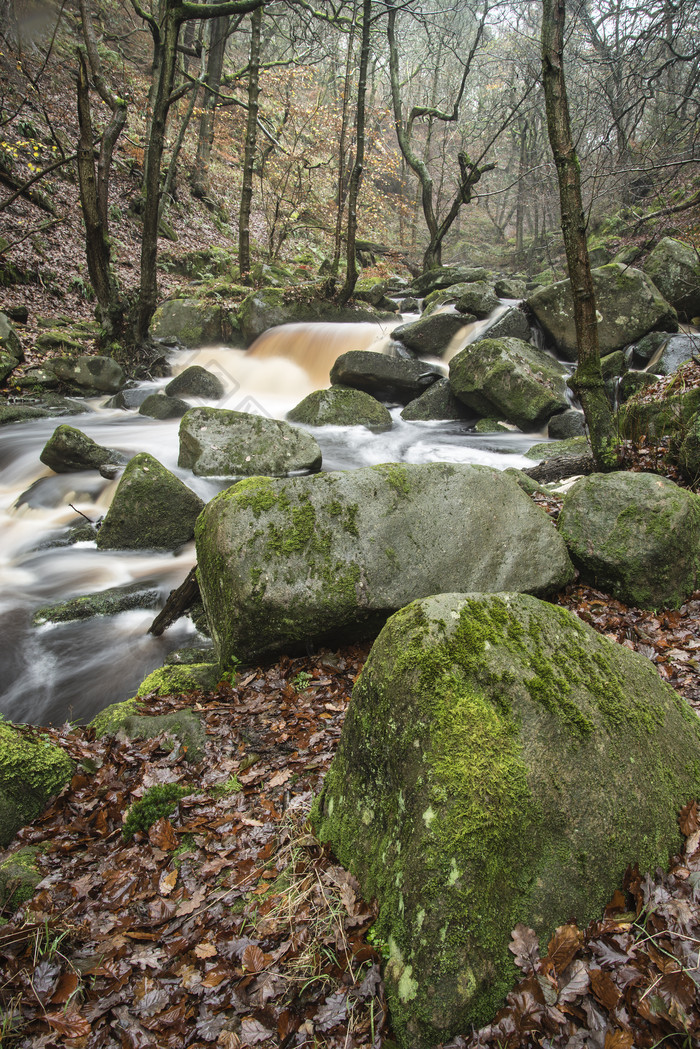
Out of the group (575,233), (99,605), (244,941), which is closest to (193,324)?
(99,605)

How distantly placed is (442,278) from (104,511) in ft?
53.1

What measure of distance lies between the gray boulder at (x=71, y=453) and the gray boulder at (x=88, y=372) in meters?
4.84

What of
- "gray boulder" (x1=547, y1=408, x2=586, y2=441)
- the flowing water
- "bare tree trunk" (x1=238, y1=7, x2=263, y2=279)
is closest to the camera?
the flowing water

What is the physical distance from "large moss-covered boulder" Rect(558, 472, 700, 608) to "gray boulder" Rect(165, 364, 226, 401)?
10225mm

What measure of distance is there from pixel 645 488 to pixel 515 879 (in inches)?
156

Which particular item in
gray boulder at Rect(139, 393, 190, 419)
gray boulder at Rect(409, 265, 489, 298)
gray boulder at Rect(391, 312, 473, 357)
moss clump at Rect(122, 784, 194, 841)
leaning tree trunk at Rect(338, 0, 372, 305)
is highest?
leaning tree trunk at Rect(338, 0, 372, 305)

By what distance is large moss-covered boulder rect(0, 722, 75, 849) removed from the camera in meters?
2.92

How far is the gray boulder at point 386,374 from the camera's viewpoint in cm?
1230

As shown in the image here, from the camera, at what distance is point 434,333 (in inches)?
546

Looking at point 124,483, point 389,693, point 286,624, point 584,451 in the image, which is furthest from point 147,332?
Result: point 389,693

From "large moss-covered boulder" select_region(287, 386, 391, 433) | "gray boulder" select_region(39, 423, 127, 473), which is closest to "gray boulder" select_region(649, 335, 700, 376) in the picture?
"large moss-covered boulder" select_region(287, 386, 391, 433)

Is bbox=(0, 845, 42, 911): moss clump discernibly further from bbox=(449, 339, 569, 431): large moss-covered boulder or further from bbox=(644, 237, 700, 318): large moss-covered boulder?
bbox=(644, 237, 700, 318): large moss-covered boulder

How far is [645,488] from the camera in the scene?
4.84 m

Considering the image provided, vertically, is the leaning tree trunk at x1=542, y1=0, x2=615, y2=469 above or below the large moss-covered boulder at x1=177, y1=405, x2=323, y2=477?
above
